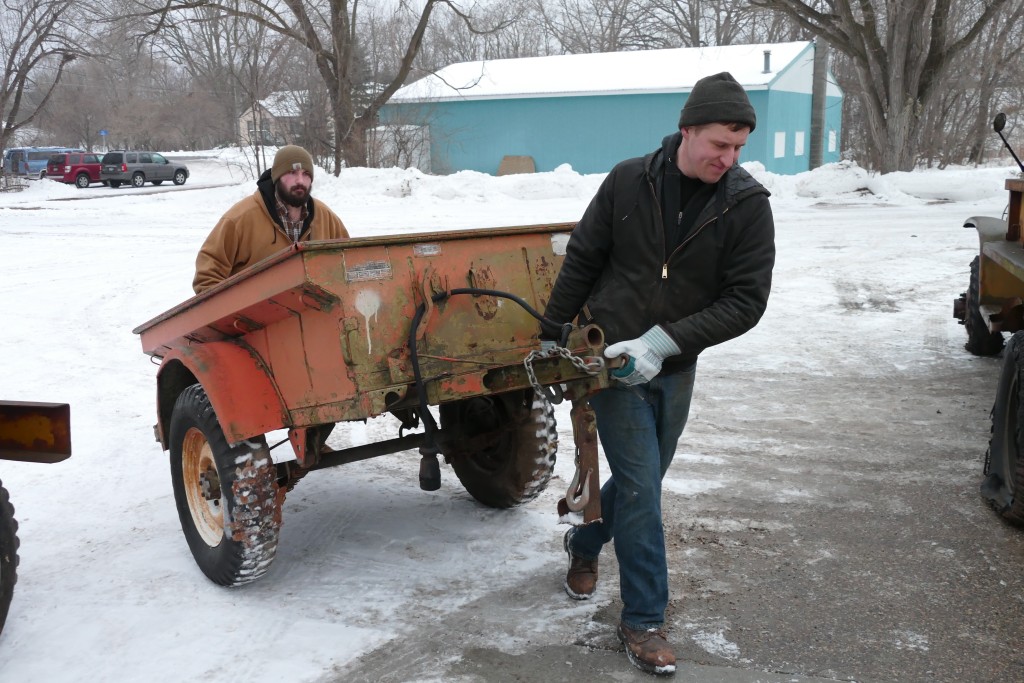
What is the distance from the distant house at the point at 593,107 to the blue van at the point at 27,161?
17.4m

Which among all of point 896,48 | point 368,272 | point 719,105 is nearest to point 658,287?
point 719,105

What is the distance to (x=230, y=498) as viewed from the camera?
3.86 meters

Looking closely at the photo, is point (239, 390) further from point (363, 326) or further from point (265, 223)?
point (265, 223)

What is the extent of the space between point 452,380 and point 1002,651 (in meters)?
2.18

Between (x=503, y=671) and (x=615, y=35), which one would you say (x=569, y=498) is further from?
(x=615, y=35)

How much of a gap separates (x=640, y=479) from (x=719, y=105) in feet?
4.22

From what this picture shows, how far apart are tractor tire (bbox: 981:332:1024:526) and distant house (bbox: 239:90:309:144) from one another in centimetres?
2546

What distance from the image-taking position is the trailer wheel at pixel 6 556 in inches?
143

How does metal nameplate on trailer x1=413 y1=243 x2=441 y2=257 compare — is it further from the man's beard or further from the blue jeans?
the man's beard

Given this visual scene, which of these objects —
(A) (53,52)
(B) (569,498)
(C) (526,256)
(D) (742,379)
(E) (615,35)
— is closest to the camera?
(B) (569,498)

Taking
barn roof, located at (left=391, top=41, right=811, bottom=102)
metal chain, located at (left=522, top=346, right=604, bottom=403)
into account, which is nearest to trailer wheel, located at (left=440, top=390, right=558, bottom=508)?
metal chain, located at (left=522, top=346, right=604, bottom=403)

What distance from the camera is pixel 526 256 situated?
4012 mm

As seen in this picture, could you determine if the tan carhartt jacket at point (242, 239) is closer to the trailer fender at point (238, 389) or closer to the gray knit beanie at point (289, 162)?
the gray knit beanie at point (289, 162)

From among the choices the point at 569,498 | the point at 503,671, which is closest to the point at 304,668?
the point at 503,671
